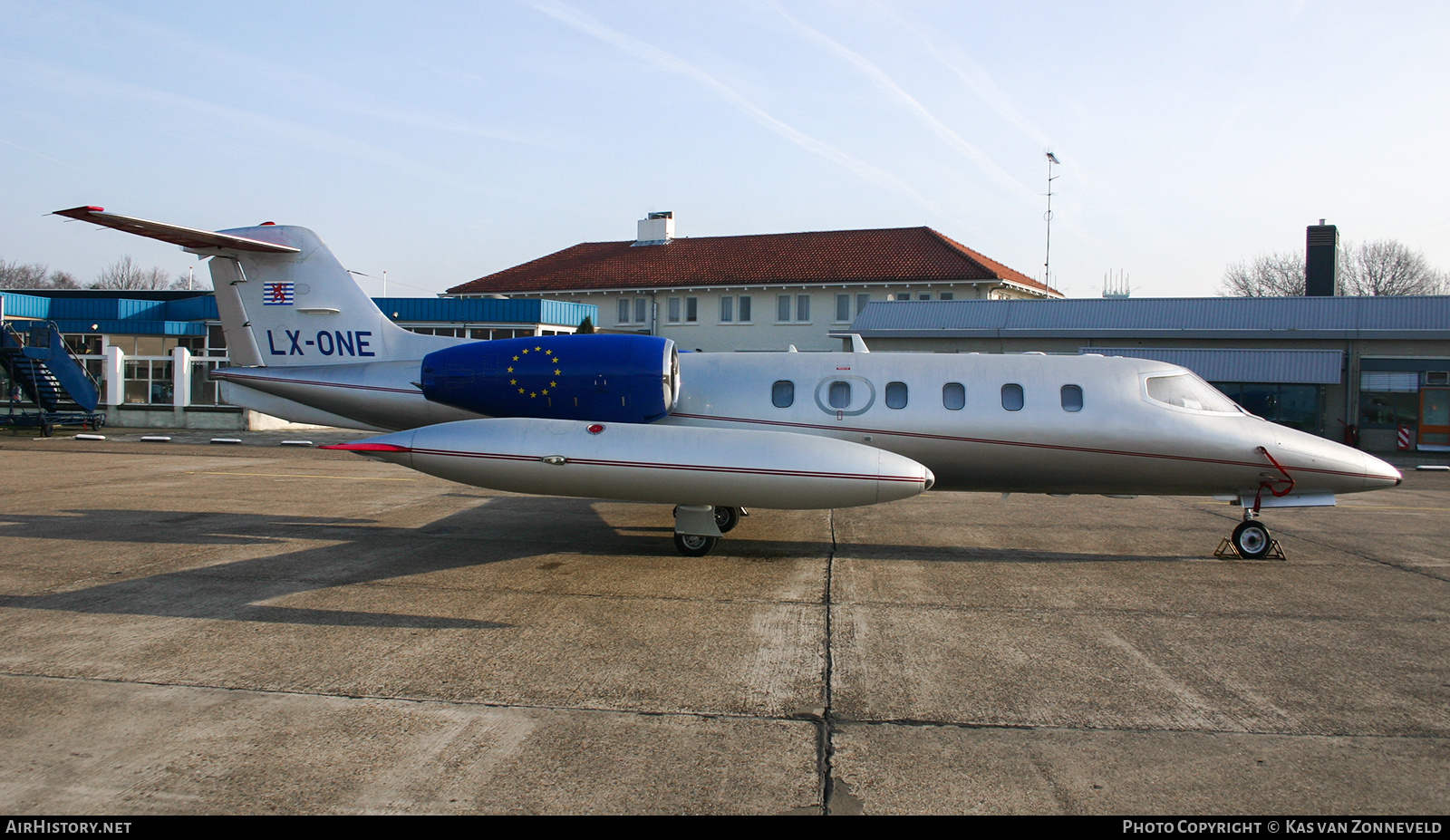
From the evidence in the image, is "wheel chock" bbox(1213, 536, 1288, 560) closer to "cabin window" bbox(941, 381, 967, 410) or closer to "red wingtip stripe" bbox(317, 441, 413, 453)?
"cabin window" bbox(941, 381, 967, 410)

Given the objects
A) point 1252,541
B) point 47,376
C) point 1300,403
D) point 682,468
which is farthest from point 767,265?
point 682,468

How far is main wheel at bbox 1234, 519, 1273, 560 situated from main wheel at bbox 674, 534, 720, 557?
6260 millimetres

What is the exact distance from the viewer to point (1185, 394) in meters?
10.8

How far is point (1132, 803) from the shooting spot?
432cm

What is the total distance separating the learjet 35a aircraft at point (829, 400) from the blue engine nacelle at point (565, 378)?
0.06ft

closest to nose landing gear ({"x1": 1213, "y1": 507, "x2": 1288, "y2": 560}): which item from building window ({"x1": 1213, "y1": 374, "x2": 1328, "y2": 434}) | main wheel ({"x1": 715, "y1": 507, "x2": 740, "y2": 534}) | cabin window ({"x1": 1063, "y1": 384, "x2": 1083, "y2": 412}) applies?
cabin window ({"x1": 1063, "y1": 384, "x2": 1083, "y2": 412})

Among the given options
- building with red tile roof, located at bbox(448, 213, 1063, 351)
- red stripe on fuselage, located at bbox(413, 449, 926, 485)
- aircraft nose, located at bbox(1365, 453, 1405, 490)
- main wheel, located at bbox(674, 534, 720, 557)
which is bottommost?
main wheel, located at bbox(674, 534, 720, 557)

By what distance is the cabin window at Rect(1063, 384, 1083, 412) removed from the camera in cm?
1056

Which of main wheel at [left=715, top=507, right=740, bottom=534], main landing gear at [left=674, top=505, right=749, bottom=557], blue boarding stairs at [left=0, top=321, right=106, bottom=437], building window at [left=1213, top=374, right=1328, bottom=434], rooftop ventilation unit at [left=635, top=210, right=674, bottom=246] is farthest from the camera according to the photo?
rooftop ventilation unit at [left=635, top=210, right=674, bottom=246]

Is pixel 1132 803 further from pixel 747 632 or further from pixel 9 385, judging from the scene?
pixel 9 385

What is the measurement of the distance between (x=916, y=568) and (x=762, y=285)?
101ft

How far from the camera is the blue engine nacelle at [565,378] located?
1041 centimetres

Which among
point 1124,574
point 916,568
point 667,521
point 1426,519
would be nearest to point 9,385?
point 667,521

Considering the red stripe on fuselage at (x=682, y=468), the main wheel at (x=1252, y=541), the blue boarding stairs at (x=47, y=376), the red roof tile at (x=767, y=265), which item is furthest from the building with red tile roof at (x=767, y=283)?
the red stripe on fuselage at (x=682, y=468)
